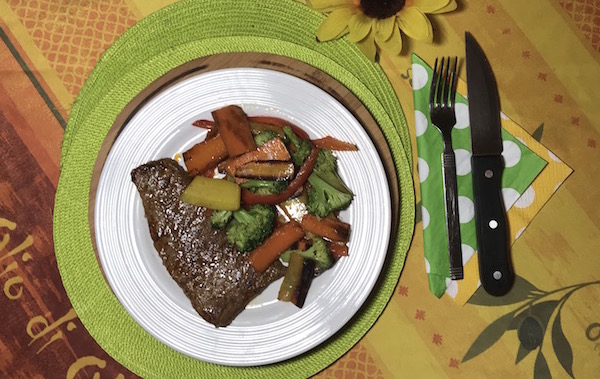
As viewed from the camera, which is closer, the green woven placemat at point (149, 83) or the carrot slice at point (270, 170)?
the carrot slice at point (270, 170)

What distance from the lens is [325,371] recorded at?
221cm

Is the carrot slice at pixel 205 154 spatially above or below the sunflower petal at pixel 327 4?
below

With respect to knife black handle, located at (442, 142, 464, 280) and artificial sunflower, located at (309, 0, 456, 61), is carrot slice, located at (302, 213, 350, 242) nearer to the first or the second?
knife black handle, located at (442, 142, 464, 280)

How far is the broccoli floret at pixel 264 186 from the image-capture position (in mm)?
1939

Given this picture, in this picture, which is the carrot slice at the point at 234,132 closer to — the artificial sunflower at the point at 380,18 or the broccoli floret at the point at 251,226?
the broccoli floret at the point at 251,226

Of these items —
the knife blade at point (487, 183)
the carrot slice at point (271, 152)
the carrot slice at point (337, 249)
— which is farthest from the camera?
the knife blade at point (487, 183)

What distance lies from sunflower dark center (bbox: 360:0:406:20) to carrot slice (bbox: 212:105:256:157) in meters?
0.55

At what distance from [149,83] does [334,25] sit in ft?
2.21

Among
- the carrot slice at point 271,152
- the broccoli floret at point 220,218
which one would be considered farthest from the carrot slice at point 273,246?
the carrot slice at point 271,152

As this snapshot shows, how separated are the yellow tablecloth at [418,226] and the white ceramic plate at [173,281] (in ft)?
0.90

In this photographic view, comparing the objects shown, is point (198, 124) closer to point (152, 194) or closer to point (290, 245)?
point (152, 194)

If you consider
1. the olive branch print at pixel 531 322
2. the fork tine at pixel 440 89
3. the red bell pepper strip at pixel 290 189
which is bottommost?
the olive branch print at pixel 531 322

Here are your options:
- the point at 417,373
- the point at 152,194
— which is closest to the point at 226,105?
the point at 152,194

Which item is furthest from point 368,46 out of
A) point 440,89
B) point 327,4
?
point 440,89
